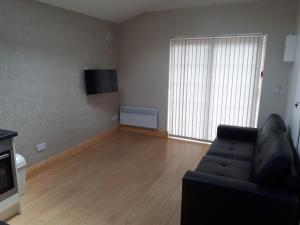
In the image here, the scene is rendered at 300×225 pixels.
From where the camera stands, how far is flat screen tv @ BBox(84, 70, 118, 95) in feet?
13.1

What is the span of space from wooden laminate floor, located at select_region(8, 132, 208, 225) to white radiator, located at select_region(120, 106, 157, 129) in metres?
0.75

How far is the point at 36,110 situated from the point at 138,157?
5.71ft

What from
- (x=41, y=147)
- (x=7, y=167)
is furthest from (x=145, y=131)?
(x=7, y=167)

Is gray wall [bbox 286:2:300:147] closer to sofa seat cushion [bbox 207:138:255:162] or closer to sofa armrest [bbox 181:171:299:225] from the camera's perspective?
sofa seat cushion [bbox 207:138:255:162]

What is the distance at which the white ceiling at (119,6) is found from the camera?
343 cm

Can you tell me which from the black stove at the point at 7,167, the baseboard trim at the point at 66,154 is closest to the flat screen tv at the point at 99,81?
the baseboard trim at the point at 66,154

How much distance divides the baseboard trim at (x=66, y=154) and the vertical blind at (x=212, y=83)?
143 cm

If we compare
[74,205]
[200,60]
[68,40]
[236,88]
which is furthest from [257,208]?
[68,40]

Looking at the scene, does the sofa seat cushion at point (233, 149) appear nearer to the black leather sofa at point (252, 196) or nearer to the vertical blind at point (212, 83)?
the black leather sofa at point (252, 196)

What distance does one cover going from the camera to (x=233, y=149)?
9.71 ft

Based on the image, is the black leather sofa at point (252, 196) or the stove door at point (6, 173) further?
the stove door at point (6, 173)

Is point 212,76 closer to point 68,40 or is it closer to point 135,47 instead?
point 135,47

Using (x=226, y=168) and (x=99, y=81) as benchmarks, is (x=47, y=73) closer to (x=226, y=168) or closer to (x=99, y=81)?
(x=99, y=81)

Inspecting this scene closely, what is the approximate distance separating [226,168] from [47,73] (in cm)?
272
